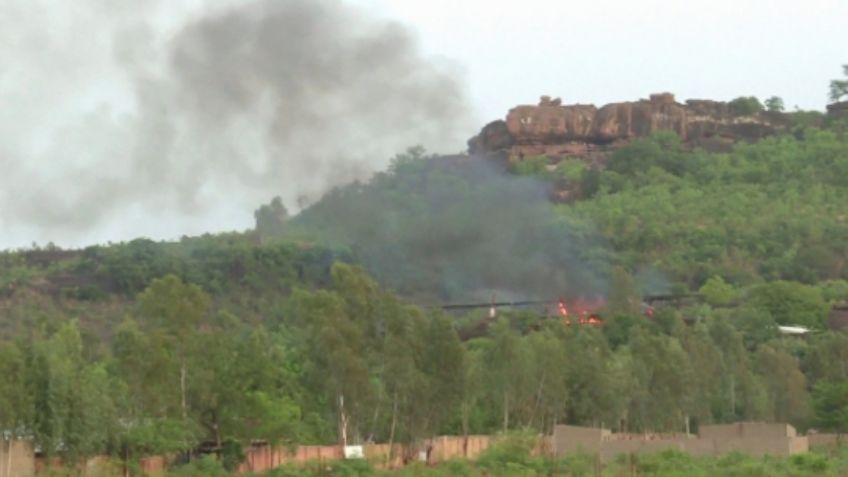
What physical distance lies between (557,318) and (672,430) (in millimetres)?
20914

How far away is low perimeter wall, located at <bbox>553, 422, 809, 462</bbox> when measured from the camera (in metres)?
63.5

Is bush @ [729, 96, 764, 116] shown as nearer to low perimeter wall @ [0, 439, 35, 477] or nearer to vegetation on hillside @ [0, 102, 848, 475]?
vegetation on hillside @ [0, 102, 848, 475]

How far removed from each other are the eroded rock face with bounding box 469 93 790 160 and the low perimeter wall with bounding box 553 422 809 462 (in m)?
79.3

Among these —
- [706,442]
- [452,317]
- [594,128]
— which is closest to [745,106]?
[594,128]

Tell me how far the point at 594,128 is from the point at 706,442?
268 feet

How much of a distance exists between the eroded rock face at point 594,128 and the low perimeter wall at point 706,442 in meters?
79.3

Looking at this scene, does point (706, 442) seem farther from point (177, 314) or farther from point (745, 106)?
point (745, 106)

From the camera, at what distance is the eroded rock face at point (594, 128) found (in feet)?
476

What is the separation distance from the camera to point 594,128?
146 metres

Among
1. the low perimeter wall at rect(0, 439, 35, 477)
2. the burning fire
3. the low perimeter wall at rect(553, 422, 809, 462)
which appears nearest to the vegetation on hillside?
the low perimeter wall at rect(0, 439, 35, 477)

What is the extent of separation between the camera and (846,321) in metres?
100

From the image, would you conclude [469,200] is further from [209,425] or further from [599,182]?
[209,425]

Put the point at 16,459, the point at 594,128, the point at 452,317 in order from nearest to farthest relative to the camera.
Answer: the point at 16,459, the point at 452,317, the point at 594,128

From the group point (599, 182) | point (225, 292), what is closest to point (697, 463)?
point (225, 292)
